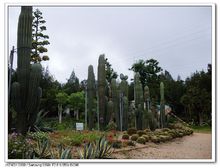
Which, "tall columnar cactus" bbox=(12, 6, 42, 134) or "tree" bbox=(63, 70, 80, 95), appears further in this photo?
"tree" bbox=(63, 70, 80, 95)

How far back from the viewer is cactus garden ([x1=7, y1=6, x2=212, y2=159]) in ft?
18.7

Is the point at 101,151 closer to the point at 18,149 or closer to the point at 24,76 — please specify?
the point at 18,149

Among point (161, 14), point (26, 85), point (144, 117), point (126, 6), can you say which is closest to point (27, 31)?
point (26, 85)

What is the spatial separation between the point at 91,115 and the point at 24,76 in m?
3.89

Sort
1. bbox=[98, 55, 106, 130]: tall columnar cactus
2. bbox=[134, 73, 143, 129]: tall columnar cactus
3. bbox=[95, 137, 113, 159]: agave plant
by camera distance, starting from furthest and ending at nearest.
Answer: bbox=[134, 73, 143, 129]: tall columnar cactus < bbox=[98, 55, 106, 130]: tall columnar cactus < bbox=[95, 137, 113, 159]: agave plant

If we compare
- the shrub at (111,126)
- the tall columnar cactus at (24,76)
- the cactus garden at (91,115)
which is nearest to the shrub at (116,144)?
the cactus garden at (91,115)

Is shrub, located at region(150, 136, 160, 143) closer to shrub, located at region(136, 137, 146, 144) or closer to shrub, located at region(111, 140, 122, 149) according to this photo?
shrub, located at region(136, 137, 146, 144)

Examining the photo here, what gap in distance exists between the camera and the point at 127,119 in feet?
36.2

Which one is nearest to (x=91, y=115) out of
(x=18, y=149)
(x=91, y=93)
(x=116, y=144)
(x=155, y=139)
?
(x=91, y=93)

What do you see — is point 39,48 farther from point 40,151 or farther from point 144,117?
point 40,151

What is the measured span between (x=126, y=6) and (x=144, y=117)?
678 cm

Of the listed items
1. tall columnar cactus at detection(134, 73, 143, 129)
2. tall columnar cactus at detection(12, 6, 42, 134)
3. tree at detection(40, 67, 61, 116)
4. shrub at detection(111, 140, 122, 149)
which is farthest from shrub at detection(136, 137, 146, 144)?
tree at detection(40, 67, 61, 116)

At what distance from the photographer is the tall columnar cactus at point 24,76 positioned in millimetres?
6500

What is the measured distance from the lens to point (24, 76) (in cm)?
654
